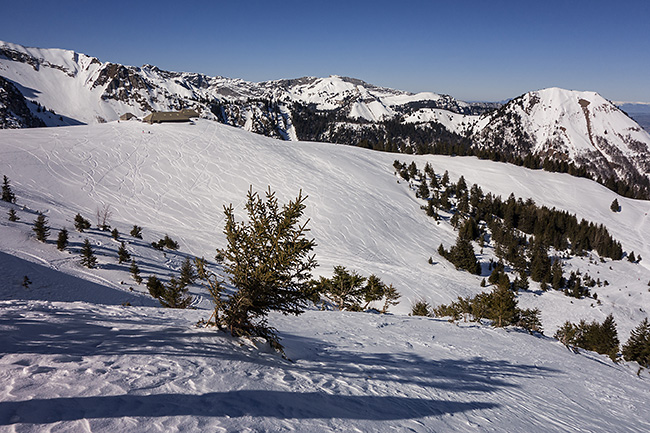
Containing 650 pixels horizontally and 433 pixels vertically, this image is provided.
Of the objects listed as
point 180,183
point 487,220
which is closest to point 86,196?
point 180,183

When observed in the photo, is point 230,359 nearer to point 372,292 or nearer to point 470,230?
point 372,292

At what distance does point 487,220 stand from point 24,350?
6552cm

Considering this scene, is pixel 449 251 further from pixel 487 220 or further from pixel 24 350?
pixel 24 350

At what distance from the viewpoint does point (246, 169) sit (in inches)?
1940

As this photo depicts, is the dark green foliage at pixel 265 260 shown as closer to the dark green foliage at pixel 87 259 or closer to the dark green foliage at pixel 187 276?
the dark green foliage at pixel 187 276

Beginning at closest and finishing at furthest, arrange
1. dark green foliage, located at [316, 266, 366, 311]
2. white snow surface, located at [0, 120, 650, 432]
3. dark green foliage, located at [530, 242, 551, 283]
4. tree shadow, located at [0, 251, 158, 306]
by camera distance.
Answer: white snow surface, located at [0, 120, 650, 432] → tree shadow, located at [0, 251, 158, 306] → dark green foliage, located at [316, 266, 366, 311] → dark green foliage, located at [530, 242, 551, 283]

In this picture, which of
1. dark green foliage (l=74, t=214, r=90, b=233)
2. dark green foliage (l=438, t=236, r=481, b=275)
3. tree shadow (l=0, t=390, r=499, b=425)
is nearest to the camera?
tree shadow (l=0, t=390, r=499, b=425)

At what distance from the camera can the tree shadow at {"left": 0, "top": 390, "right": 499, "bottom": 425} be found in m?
3.23

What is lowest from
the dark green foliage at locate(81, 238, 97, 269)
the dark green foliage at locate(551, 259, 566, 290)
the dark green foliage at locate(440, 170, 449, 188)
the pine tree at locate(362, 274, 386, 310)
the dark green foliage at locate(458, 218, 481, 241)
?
the dark green foliage at locate(551, 259, 566, 290)

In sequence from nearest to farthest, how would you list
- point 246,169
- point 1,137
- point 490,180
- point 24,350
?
point 24,350 < point 1,137 < point 246,169 < point 490,180

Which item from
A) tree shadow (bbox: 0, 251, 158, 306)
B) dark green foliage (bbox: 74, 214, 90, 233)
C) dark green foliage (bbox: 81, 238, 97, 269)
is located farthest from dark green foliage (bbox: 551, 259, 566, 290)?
dark green foliage (bbox: 74, 214, 90, 233)

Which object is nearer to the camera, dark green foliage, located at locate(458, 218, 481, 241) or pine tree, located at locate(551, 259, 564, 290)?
pine tree, located at locate(551, 259, 564, 290)

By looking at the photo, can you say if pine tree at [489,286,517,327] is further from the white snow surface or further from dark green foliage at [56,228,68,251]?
dark green foliage at [56,228,68,251]

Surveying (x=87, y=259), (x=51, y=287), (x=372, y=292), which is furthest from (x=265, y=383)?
(x=372, y=292)
